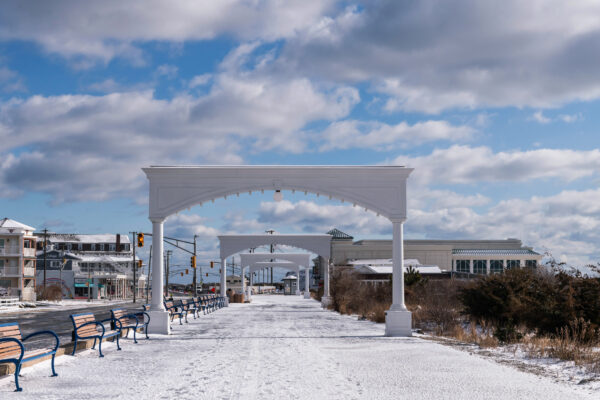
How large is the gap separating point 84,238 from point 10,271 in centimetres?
3321

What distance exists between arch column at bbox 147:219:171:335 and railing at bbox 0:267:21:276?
172 feet

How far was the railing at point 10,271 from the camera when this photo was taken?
64812 millimetres

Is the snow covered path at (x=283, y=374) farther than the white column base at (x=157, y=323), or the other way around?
the white column base at (x=157, y=323)

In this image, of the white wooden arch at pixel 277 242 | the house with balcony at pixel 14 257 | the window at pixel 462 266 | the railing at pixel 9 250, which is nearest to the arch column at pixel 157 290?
the white wooden arch at pixel 277 242

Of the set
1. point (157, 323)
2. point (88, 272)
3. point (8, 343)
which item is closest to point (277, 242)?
point (157, 323)

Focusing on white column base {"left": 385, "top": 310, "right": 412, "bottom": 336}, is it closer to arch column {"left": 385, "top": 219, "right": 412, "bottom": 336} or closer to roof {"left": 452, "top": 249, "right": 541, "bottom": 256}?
arch column {"left": 385, "top": 219, "right": 412, "bottom": 336}

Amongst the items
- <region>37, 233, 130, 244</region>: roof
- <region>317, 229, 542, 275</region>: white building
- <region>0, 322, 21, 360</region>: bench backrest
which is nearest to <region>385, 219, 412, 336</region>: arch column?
<region>0, 322, 21, 360</region>: bench backrest

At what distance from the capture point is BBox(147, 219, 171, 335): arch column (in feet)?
60.1

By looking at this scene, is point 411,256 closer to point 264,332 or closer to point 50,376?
point 264,332

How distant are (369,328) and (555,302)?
676cm

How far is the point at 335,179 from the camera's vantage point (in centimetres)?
1838

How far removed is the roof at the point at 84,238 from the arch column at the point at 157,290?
81.7 m

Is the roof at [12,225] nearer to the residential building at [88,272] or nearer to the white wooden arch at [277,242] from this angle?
the residential building at [88,272]

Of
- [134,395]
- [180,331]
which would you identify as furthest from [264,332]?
[134,395]
